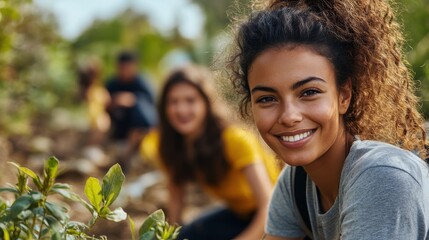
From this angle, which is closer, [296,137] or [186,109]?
[296,137]

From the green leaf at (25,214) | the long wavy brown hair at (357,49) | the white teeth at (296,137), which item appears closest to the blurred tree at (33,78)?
the long wavy brown hair at (357,49)

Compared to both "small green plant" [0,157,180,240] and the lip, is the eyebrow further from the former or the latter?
"small green plant" [0,157,180,240]

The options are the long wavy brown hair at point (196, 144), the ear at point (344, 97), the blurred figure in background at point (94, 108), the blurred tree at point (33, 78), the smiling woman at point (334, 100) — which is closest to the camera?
the smiling woman at point (334, 100)

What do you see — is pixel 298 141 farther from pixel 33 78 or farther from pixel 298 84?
pixel 33 78

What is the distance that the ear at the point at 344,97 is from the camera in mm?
2404

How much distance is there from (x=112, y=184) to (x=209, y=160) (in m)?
2.77

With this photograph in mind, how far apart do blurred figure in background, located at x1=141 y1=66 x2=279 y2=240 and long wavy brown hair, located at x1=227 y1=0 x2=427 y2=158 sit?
1612mm

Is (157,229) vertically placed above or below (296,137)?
below

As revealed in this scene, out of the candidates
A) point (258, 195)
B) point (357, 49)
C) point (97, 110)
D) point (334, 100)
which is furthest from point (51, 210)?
point (97, 110)

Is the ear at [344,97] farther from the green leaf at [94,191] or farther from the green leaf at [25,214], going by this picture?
the green leaf at [25,214]

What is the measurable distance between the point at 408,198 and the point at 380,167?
0.11 m

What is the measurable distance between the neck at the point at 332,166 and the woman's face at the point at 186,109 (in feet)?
8.09

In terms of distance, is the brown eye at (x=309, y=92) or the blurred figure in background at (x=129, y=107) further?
the blurred figure in background at (x=129, y=107)

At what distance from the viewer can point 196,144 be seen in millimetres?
4867
